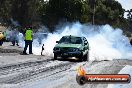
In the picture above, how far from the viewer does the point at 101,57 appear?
86.7ft

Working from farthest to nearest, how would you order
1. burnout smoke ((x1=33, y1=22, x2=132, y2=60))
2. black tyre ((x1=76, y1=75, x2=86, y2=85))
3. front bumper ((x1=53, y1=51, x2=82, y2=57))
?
burnout smoke ((x1=33, y1=22, x2=132, y2=60)) < front bumper ((x1=53, y1=51, x2=82, y2=57)) < black tyre ((x1=76, y1=75, x2=86, y2=85))

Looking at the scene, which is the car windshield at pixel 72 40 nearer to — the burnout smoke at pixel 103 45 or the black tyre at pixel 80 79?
the burnout smoke at pixel 103 45

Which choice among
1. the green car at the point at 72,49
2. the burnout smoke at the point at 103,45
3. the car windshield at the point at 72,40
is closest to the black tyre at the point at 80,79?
the green car at the point at 72,49

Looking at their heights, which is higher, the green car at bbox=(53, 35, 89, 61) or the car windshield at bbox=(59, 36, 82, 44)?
the car windshield at bbox=(59, 36, 82, 44)

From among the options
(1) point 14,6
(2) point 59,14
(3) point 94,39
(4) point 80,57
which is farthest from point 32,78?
(1) point 14,6

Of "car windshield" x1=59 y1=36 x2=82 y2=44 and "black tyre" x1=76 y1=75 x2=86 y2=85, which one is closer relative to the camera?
"black tyre" x1=76 y1=75 x2=86 y2=85

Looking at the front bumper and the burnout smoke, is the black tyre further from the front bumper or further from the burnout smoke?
the burnout smoke

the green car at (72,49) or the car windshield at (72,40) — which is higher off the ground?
the car windshield at (72,40)

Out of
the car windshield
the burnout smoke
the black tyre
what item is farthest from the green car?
the black tyre

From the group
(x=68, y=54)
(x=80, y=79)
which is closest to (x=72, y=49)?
(x=68, y=54)

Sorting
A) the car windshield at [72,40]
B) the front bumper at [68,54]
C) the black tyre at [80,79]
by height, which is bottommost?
the front bumper at [68,54]

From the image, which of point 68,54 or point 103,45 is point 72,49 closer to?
point 68,54

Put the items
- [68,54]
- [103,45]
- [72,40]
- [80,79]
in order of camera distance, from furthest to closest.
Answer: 1. [103,45]
2. [72,40]
3. [68,54]
4. [80,79]

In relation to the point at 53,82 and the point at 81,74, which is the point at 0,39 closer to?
the point at 53,82
